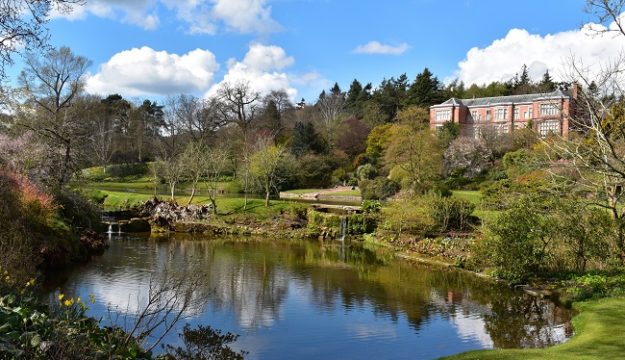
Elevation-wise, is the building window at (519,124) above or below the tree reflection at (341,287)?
above

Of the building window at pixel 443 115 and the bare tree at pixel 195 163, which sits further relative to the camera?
the building window at pixel 443 115

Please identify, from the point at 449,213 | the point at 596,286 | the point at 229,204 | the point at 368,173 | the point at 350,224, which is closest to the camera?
the point at 596,286

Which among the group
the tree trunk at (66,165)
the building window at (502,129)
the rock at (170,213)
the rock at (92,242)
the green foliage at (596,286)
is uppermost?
the building window at (502,129)

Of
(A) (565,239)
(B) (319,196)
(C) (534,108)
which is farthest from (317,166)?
(A) (565,239)

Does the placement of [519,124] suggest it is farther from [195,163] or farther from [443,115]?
[195,163]

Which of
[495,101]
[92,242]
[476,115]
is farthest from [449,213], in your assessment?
[495,101]

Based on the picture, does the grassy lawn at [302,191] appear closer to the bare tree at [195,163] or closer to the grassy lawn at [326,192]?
the grassy lawn at [326,192]

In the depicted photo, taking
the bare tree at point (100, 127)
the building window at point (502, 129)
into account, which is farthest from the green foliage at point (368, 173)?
the bare tree at point (100, 127)

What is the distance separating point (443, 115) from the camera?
68312 mm

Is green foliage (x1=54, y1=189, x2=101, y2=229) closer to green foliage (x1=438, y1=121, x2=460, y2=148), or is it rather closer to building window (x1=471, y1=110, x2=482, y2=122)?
green foliage (x1=438, y1=121, x2=460, y2=148)

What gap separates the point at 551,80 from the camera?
7612 centimetres

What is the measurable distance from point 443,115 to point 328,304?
5719 cm

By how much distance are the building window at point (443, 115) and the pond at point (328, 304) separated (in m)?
47.8

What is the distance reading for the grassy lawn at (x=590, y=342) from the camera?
988 centimetres
